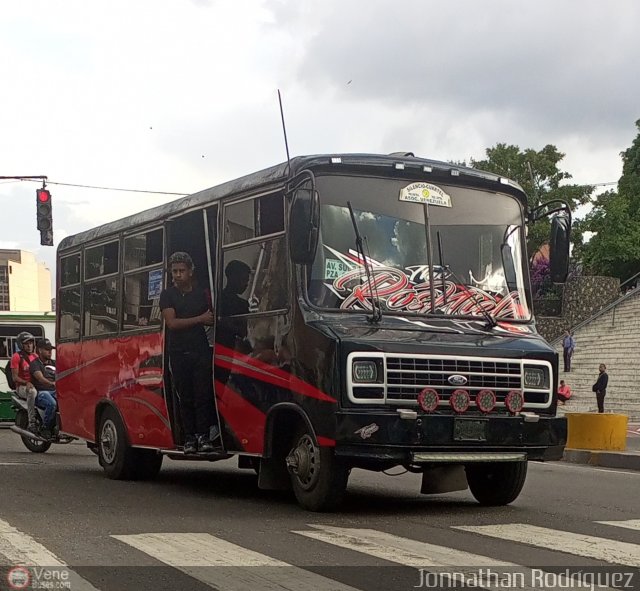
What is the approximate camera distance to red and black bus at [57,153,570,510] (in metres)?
9.40

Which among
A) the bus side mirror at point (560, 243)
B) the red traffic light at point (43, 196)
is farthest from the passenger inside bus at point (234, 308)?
the red traffic light at point (43, 196)

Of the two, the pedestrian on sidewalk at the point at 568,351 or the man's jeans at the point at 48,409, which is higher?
the pedestrian on sidewalk at the point at 568,351

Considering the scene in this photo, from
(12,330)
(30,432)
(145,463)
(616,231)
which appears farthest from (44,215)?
(616,231)

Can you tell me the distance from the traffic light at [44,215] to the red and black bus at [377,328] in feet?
51.4

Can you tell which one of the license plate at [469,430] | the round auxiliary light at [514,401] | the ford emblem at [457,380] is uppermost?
the ford emblem at [457,380]

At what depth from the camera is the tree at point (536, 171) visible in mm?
74250

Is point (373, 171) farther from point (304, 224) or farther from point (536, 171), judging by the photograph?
point (536, 171)

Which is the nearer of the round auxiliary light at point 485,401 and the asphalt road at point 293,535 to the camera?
the asphalt road at point 293,535

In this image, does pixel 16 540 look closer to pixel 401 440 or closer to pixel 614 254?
pixel 401 440

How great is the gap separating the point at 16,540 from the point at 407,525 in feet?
9.61

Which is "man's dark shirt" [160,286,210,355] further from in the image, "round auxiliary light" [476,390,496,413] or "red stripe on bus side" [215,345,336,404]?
"round auxiliary light" [476,390,496,413]

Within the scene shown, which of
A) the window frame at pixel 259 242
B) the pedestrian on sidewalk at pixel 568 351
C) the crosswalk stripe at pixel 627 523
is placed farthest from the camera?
the pedestrian on sidewalk at pixel 568 351

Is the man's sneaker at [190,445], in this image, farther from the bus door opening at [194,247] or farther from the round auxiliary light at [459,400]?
the round auxiliary light at [459,400]

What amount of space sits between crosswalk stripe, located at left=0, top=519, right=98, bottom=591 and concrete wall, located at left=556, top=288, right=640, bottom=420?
26.8m
